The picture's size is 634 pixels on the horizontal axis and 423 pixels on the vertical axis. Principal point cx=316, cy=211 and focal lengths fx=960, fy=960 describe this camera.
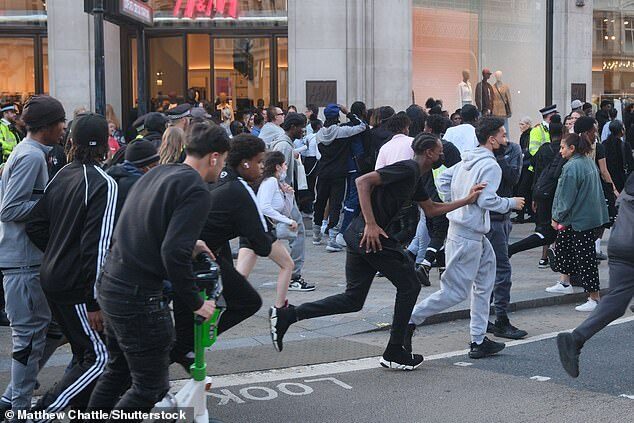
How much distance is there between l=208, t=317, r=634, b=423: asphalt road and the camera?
20.5 feet

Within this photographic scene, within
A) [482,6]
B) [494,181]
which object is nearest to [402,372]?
[494,181]

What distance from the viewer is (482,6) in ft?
75.4

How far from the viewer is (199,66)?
21.6 metres

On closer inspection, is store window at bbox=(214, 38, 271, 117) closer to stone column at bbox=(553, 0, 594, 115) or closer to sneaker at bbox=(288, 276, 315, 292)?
stone column at bbox=(553, 0, 594, 115)

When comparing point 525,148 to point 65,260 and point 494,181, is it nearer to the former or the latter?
point 494,181

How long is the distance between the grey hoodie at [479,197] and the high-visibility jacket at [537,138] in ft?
26.5

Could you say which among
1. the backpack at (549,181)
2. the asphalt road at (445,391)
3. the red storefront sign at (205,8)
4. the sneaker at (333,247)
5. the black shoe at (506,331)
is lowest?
the asphalt road at (445,391)


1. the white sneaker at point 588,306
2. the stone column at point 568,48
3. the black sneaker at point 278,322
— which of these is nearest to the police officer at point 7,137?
the black sneaker at point 278,322

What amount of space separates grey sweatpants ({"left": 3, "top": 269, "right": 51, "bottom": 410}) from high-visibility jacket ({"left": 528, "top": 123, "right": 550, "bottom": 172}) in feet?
36.6

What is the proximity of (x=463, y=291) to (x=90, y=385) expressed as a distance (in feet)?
11.4

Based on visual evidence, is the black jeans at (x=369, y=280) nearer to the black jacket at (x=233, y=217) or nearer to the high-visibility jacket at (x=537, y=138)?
the black jacket at (x=233, y=217)

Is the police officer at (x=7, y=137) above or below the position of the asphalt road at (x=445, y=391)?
above

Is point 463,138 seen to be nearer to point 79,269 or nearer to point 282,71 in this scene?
point 79,269

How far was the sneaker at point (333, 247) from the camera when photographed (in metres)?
13.4
